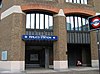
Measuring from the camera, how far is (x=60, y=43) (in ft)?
93.6

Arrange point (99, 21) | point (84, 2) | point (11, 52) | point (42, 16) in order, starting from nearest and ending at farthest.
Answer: point (99, 21) → point (11, 52) → point (42, 16) → point (84, 2)

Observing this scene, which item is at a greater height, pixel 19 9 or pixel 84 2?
pixel 84 2

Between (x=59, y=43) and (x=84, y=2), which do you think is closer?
(x=59, y=43)

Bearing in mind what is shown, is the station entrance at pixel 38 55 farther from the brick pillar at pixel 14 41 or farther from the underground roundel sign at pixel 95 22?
the underground roundel sign at pixel 95 22

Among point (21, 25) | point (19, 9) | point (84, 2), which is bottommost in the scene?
point (21, 25)

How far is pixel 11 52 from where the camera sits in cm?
2647

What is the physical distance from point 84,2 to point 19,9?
1267 centimetres

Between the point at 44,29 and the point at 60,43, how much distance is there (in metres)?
3.40

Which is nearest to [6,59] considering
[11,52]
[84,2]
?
[11,52]

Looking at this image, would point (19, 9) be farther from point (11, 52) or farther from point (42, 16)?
point (11, 52)

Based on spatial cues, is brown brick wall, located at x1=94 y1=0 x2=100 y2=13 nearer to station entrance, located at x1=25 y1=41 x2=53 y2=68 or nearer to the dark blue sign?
the dark blue sign

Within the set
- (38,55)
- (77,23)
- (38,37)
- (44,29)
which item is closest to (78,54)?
(77,23)

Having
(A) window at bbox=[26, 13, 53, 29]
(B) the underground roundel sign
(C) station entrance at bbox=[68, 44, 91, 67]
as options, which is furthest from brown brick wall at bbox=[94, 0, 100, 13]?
(B) the underground roundel sign

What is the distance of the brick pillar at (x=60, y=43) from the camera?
92.5ft
